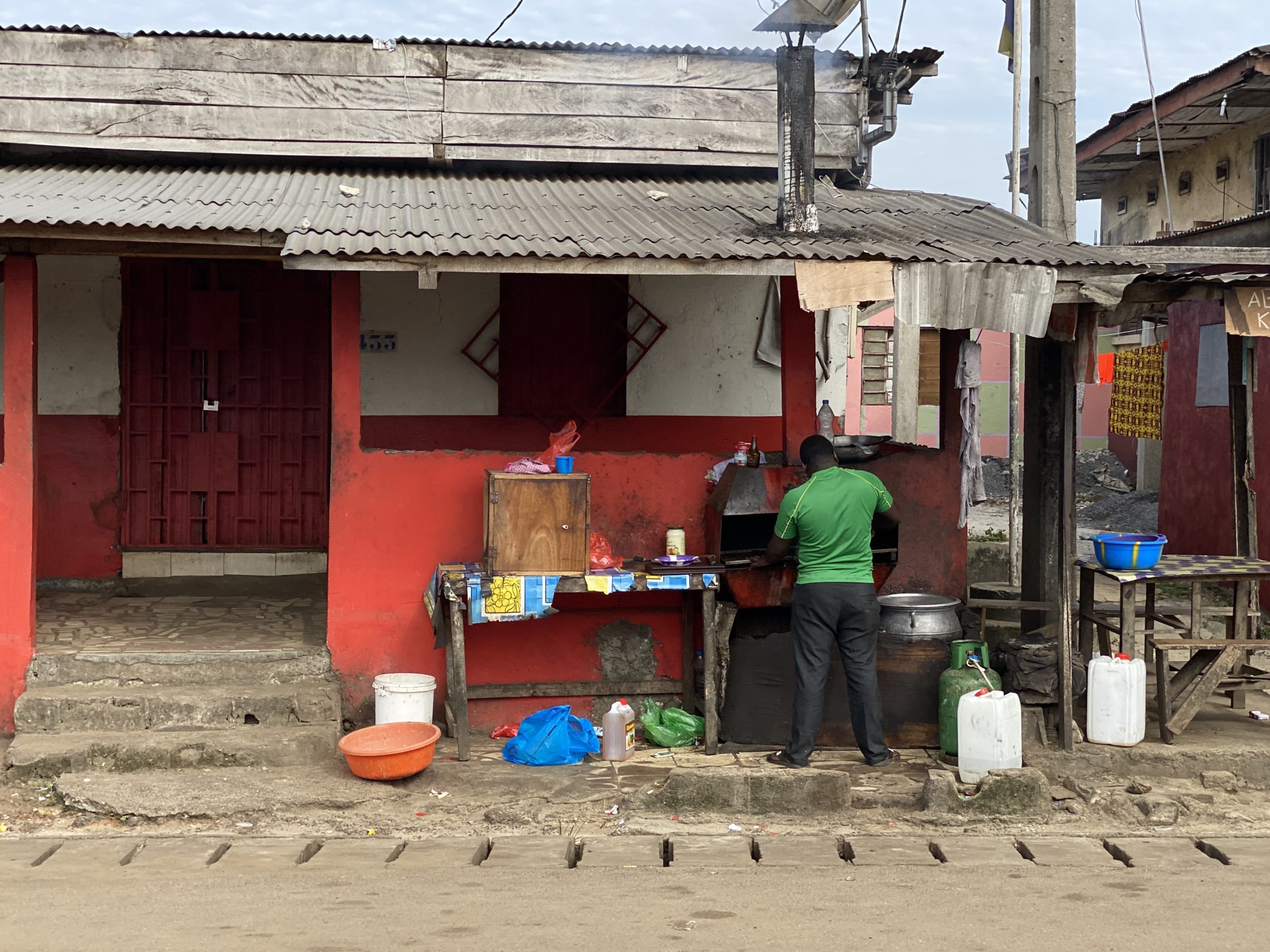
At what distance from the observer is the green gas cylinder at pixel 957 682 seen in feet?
24.2

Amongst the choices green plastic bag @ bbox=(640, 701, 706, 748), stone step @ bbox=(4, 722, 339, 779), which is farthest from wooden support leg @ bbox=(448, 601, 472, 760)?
green plastic bag @ bbox=(640, 701, 706, 748)

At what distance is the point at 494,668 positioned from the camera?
8156 mm

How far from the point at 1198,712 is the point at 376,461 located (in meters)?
5.72

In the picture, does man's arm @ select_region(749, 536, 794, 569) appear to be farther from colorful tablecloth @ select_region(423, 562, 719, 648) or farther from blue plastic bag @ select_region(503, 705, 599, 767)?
blue plastic bag @ select_region(503, 705, 599, 767)

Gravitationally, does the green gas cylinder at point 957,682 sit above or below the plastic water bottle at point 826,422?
below

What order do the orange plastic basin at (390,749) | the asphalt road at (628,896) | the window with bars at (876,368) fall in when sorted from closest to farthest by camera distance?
the asphalt road at (628,896) → the orange plastic basin at (390,749) → the window with bars at (876,368)

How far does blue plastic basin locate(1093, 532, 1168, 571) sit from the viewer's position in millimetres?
7656

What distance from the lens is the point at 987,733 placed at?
705 cm

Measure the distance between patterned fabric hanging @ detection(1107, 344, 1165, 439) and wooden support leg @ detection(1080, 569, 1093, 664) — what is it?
8040mm

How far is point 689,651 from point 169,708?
327 cm

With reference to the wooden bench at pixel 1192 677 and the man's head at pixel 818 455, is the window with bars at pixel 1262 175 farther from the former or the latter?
the man's head at pixel 818 455

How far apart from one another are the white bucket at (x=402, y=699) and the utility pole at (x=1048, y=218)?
440cm

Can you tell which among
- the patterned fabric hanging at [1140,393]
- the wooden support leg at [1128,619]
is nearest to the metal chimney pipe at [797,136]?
the wooden support leg at [1128,619]

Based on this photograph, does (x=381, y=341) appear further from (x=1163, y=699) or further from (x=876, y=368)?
(x=876, y=368)
